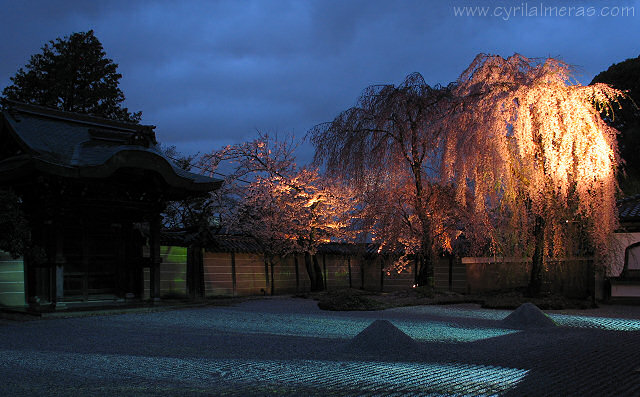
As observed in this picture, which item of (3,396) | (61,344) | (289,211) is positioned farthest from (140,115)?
(3,396)

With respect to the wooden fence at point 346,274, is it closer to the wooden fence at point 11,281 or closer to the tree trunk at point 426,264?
the tree trunk at point 426,264

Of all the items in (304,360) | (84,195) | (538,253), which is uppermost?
(84,195)

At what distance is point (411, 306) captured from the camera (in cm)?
1548

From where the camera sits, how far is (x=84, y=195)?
13.3 metres

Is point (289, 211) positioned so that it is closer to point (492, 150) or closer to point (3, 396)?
point (492, 150)

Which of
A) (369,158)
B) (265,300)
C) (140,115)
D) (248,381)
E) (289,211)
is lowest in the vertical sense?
(265,300)

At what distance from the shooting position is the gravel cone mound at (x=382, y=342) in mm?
6508

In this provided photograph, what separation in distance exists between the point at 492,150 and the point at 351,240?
1116 cm

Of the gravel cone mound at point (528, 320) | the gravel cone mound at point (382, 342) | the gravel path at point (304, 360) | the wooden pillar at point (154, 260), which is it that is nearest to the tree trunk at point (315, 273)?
the wooden pillar at point (154, 260)

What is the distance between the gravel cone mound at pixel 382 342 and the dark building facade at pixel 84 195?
7.84 meters

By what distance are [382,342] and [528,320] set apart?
14.9 feet

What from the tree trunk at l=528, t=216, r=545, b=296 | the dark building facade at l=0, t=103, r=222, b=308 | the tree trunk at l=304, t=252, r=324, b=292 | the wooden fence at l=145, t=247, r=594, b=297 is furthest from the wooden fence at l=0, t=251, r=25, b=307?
the tree trunk at l=528, t=216, r=545, b=296

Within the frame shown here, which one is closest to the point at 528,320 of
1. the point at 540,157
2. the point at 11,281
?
the point at 540,157

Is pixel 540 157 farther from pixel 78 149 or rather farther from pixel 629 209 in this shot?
pixel 78 149
